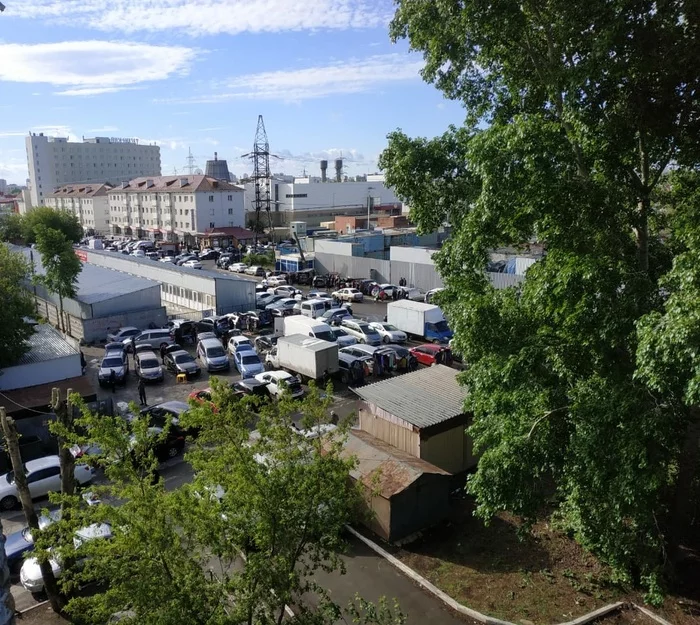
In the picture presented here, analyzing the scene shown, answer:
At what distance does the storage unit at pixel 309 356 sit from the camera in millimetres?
21438

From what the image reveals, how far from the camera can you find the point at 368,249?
46844 mm

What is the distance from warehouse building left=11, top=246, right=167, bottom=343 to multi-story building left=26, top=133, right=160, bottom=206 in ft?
287

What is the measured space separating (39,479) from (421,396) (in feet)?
32.4

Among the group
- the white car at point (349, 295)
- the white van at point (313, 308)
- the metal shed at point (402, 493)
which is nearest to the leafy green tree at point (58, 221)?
the white car at point (349, 295)

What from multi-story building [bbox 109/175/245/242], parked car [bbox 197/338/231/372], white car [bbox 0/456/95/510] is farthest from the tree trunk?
multi-story building [bbox 109/175/245/242]

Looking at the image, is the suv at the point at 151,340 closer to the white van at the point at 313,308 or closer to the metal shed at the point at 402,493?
the white van at the point at 313,308

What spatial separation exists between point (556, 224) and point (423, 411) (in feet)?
22.8

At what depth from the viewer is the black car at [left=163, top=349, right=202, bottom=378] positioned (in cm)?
2311

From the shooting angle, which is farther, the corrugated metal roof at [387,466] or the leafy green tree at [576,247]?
the corrugated metal roof at [387,466]

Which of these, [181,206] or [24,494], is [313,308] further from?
[181,206]

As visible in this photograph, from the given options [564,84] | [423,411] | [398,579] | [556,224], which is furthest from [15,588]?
[564,84]

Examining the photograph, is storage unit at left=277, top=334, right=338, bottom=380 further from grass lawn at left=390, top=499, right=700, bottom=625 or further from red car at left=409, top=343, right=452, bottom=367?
grass lawn at left=390, top=499, right=700, bottom=625

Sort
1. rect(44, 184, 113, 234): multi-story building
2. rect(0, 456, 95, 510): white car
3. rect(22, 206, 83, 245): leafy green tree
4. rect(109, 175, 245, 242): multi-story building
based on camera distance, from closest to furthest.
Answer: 1. rect(0, 456, 95, 510): white car
2. rect(22, 206, 83, 245): leafy green tree
3. rect(109, 175, 245, 242): multi-story building
4. rect(44, 184, 113, 234): multi-story building

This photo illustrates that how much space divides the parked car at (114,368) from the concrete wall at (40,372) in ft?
6.46
